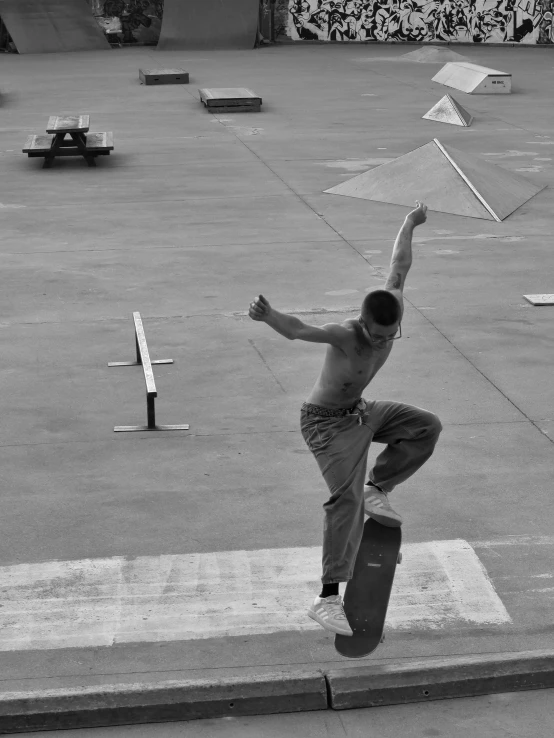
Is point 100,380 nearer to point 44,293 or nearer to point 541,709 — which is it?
point 44,293

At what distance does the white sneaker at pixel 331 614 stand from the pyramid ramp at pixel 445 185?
34.5ft

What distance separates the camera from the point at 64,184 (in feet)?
57.2

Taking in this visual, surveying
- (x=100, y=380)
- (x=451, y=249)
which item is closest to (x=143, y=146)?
(x=451, y=249)

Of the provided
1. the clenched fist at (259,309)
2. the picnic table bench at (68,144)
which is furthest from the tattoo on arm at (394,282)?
the picnic table bench at (68,144)

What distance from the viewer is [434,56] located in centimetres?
3384

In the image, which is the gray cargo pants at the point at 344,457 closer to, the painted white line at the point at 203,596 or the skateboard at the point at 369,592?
the skateboard at the point at 369,592

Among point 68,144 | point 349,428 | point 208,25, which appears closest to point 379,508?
point 349,428

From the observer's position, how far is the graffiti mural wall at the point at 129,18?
37625 millimetres

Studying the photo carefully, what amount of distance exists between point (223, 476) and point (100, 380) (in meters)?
2.20

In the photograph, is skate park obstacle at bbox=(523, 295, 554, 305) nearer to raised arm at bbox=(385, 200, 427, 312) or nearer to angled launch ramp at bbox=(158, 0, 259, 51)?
raised arm at bbox=(385, 200, 427, 312)

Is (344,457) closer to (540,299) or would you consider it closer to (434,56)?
(540,299)

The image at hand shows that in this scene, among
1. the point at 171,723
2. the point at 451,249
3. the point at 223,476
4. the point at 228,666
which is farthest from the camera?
the point at 451,249

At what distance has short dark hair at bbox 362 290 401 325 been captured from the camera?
15.6ft

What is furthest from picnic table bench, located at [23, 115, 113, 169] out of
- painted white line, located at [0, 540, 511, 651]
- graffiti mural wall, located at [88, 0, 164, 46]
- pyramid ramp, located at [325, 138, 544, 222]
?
graffiti mural wall, located at [88, 0, 164, 46]
